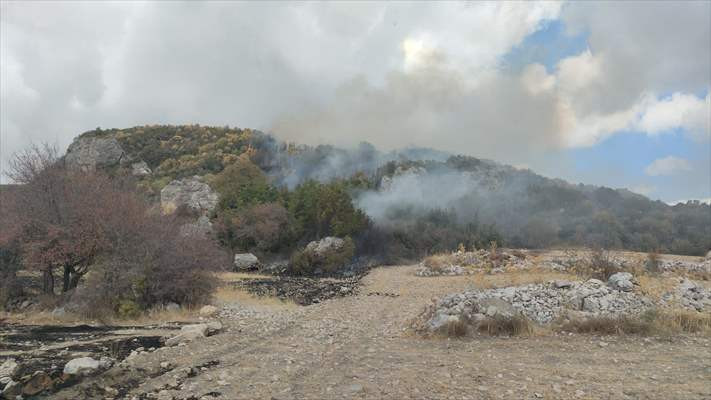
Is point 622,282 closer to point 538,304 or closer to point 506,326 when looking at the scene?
point 538,304

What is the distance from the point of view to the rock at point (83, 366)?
7031 millimetres

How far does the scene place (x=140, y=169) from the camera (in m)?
58.8

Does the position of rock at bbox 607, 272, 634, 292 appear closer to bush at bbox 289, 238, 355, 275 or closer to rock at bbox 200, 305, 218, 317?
rock at bbox 200, 305, 218, 317

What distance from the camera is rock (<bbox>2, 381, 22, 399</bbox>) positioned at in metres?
6.23

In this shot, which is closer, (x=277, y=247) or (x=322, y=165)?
(x=277, y=247)

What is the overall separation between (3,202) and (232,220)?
18490 millimetres

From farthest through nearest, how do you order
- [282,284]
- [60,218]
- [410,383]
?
[282,284] < [60,218] < [410,383]

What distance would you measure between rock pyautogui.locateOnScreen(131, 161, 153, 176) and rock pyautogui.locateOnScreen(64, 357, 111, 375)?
5506 centimetres

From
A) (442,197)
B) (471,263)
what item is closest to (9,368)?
(471,263)

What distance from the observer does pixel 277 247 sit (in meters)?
31.2

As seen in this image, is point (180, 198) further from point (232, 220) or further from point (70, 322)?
point (70, 322)

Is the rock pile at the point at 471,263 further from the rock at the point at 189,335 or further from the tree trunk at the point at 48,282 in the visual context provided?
the tree trunk at the point at 48,282

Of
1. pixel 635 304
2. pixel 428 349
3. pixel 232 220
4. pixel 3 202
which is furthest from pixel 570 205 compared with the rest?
pixel 3 202

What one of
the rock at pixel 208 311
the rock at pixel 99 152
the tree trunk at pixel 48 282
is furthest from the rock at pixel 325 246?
the rock at pixel 99 152
